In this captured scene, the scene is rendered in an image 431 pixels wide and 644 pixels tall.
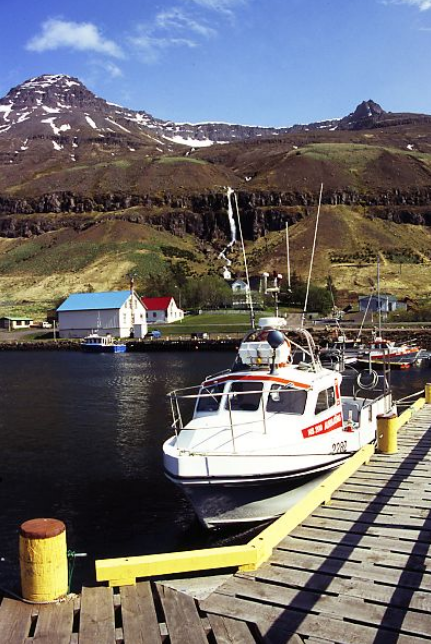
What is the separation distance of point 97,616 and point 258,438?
8350 millimetres

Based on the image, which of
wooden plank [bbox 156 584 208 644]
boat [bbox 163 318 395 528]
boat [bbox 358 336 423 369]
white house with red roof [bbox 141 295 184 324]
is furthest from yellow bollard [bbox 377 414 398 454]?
white house with red roof [bbox 141 295 184 324]

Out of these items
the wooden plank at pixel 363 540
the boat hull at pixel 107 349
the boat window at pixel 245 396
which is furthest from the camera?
the boat hull at pixel 107 349

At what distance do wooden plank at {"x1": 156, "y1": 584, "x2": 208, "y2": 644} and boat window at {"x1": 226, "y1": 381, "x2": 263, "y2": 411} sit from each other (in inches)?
334

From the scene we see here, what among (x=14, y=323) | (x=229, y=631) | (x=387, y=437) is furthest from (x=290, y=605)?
(x=14, y=323)

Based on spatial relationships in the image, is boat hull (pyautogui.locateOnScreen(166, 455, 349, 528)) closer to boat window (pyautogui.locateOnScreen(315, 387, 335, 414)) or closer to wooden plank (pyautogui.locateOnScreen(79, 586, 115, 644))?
boat window (pyautogui.locateOnScreen(315, 387, 335, 414))

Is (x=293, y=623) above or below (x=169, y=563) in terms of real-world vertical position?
below

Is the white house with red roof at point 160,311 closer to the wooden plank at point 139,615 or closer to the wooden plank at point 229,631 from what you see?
the wooden plank at point 139,615

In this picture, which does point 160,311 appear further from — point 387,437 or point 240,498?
point 240,498

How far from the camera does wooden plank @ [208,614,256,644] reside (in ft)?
24.5

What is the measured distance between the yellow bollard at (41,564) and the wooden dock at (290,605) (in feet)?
0.62

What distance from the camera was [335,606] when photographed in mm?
8172

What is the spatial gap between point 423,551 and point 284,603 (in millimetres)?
2916

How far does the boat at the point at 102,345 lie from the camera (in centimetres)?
9506

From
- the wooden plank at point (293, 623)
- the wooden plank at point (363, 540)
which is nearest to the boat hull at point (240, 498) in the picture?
the wooden plank at point (363, 540)
